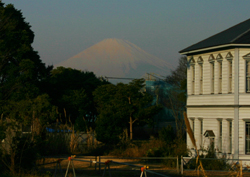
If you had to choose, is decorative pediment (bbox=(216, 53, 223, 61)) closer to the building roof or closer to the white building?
the white building

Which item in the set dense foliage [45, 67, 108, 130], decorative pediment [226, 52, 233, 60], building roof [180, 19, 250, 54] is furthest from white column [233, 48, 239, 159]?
dense foliage [45, 67, 108, 130]

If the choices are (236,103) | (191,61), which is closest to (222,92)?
(236,103)

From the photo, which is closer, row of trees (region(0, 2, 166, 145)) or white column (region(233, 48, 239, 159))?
white column (region(233, 48, 239, 159))

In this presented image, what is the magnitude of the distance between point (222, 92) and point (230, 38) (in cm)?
357

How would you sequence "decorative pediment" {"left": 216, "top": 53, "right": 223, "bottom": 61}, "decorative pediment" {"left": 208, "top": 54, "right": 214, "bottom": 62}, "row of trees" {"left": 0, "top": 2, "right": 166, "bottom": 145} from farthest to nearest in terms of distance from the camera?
"row of trees" {"left": 0, "top": 2, "right": 166, "bottom": 145} → "decorative pediment" {"left": 208, "top": 54, "right": 214, "bottom": 62} → "decorative pediment" {"left": 216, "top": 53, "right": 223, "bottom": 61}

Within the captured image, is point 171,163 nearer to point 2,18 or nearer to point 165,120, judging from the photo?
point 2,18

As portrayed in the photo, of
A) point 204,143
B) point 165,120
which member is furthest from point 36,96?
point 165,120

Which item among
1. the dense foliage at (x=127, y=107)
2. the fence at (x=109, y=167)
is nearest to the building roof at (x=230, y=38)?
the fence at (x=109, y=167)

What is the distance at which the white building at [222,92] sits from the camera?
84.6ft

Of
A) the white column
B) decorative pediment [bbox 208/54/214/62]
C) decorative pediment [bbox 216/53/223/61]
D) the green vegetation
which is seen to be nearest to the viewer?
the green vegetation

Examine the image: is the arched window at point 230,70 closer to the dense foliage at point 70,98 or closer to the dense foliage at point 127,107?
the dense foliage at point 127,107

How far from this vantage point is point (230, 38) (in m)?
27.1

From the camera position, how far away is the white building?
25.8 m

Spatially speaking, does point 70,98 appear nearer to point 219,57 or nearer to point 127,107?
point 127,107
